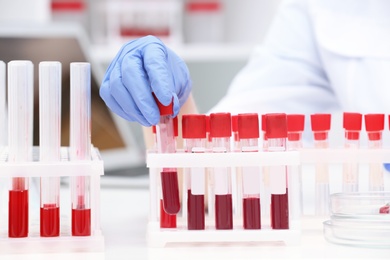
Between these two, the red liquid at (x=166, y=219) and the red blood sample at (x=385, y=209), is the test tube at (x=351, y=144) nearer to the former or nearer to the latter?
the red blood sample at (x=385, y=209)

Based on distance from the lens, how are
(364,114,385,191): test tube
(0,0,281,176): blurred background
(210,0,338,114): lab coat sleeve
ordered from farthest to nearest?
(0,0,281,176): blurred background < (210,0,338,114): lab coat sleeve < (364,114,385,191): test tube

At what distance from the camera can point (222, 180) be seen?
0.85 m

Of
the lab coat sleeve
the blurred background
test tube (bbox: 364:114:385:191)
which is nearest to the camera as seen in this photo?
test tube (bbox: 364:114:385:191)

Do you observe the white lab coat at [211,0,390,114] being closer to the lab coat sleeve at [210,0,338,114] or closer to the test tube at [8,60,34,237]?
the lab coat sleeve at [210,0,338,114]

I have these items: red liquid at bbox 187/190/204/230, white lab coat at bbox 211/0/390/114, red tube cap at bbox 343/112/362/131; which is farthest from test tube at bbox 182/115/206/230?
white lab coat at bbox 211/0/390/114

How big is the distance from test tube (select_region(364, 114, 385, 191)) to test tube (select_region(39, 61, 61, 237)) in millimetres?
415

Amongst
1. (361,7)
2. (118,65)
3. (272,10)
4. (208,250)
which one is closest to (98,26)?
(272,10)

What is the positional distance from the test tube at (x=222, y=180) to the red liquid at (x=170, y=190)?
51mm

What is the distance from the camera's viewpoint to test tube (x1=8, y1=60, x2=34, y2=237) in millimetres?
833

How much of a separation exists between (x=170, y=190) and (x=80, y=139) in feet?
0.43

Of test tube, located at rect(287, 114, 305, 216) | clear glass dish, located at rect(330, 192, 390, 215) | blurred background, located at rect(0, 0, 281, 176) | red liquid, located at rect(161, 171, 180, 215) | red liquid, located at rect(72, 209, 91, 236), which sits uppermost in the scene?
blurred background, located at rect(0, 0, 281, 176)

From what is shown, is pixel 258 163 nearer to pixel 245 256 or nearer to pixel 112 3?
pixel 245 256

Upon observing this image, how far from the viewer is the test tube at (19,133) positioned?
833 mm

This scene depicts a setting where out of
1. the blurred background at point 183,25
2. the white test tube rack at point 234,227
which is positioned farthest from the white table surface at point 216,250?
the blurred background at point 183,25
